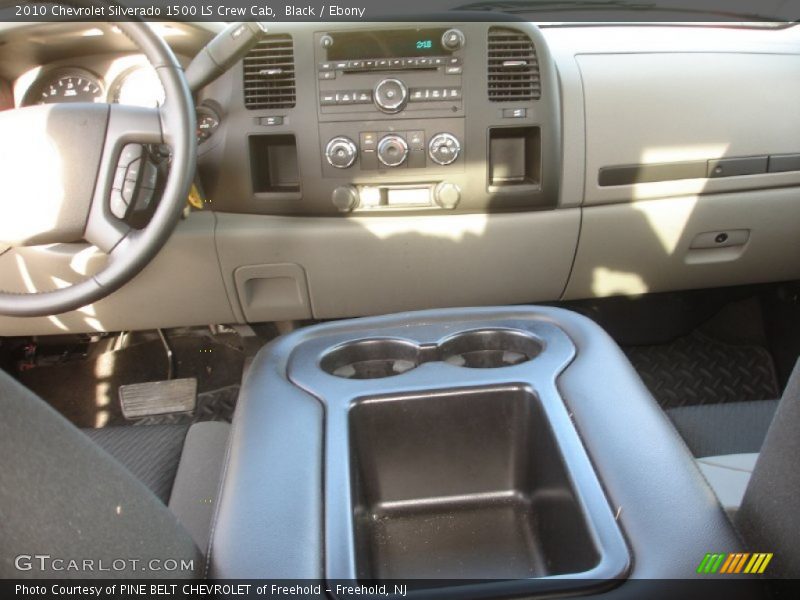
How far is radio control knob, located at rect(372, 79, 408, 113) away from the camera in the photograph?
67.1 inches

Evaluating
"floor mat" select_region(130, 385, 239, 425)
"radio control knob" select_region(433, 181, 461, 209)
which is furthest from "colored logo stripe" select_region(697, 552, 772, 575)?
"floor mat" select_region(130, 385, 239, 425)

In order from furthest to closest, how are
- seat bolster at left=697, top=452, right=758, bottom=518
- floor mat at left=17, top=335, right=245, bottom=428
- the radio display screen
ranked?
floor mat at left=17, top=335, right=245, bottom=428
the radio display screen
seat bolster at left=697, top=452, right=758, bottom=518

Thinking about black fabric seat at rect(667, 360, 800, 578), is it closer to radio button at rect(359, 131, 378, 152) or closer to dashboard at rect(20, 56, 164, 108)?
radio button at rect(359, 131, 378, 152)

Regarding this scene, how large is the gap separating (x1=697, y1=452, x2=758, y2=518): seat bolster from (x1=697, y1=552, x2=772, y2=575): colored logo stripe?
20 cm

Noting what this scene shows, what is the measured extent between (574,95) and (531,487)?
1129mm

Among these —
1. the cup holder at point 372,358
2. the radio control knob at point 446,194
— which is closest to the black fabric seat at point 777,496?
the cup holder at point 372,358

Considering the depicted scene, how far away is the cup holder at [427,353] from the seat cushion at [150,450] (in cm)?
33

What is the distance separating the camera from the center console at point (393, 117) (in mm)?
1700

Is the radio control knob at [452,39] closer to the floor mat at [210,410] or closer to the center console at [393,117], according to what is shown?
the center console at [393,117]

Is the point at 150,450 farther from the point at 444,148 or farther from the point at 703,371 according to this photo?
the point at 703,371

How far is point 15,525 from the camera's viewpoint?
0.51m

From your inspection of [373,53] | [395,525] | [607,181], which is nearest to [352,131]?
[373,53]

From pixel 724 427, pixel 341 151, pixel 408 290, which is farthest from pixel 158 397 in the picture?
pixel 724 427
